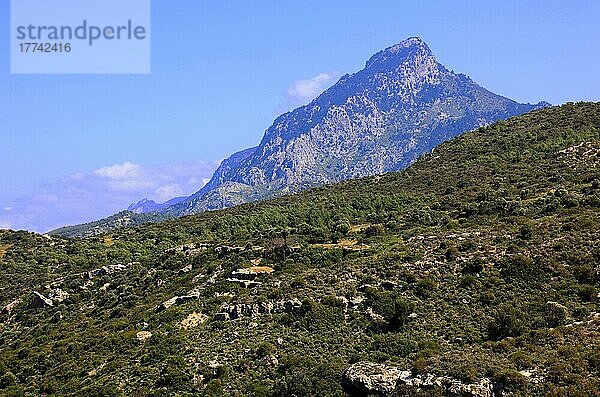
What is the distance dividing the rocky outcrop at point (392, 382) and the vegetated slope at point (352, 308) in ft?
0.56

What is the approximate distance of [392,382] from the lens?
2488cm

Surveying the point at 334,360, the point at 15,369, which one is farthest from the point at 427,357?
the point at 15,369

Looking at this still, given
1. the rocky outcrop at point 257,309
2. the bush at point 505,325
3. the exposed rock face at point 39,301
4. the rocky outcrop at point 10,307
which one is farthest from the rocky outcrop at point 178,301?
the rocky outcrop at point 10,307

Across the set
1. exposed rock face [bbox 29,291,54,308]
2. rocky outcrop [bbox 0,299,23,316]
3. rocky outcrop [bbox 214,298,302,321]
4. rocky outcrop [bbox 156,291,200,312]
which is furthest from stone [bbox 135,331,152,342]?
rocky outcrop [bbox 0,299,23,316]

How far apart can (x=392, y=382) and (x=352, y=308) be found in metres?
11.0

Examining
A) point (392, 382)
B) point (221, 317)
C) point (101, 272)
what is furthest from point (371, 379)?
point (101, 272)

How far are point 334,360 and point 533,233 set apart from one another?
2038 centimetres

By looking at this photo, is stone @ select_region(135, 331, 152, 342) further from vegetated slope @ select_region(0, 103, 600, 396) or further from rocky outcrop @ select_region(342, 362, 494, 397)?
rocky outcrop @ select_region(342, 362, 494, 397)

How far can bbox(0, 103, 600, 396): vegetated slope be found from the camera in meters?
27.3

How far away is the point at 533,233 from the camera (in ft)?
132

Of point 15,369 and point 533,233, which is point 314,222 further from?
point 15,369

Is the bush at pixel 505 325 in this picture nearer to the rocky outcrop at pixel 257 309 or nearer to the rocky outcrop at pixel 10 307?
the rocky outcrop at pixel 257 309

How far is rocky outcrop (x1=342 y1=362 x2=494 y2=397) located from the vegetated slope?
17 centimetres

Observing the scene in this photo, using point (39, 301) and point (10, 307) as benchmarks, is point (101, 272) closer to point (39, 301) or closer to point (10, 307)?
point (39, 301)
